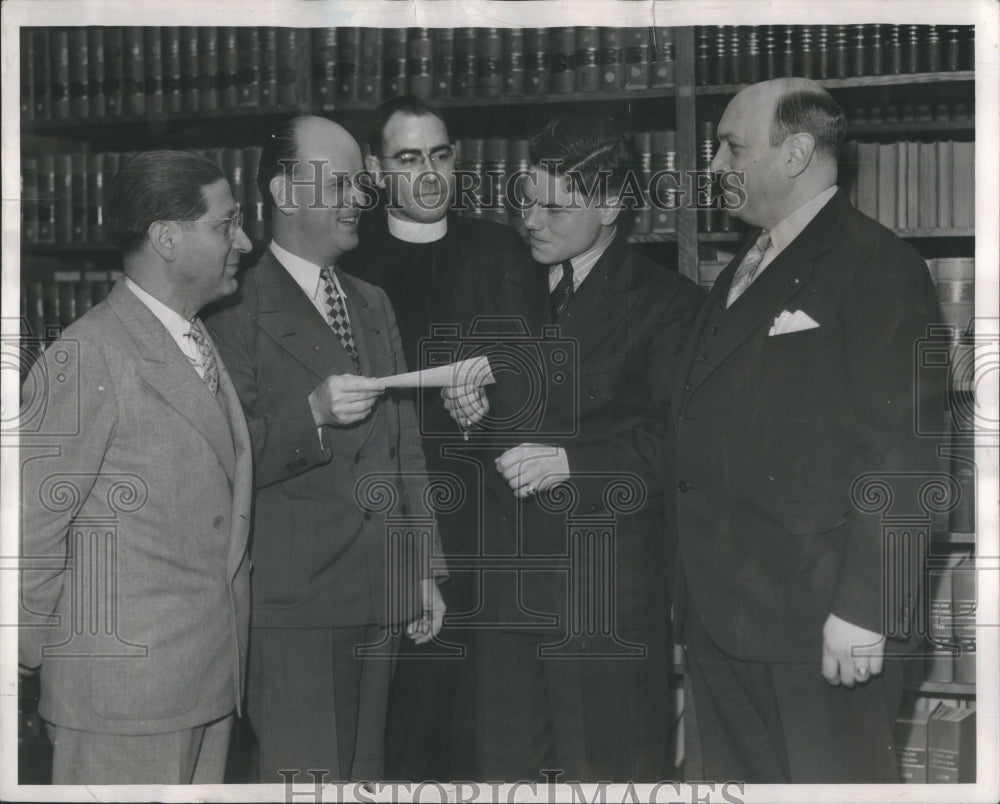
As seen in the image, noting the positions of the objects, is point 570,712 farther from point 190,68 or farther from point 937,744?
point 190,68

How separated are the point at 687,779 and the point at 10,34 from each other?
8.48 feet

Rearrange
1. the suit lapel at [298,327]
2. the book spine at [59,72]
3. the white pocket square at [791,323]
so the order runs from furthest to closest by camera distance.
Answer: the book spine at [59,72], the suit lapel at [298,327], the white pocket square at [791,323]

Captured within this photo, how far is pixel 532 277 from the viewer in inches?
106

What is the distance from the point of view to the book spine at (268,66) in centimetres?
272

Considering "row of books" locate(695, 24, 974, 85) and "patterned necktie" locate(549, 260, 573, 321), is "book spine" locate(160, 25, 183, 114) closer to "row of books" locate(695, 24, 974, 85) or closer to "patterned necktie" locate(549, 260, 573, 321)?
"patterned necktie" locate(549, 260, 573, 321)

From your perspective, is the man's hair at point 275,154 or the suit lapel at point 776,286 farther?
the man's hair at point 275,154

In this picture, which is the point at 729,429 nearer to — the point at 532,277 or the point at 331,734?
the point at 532,277

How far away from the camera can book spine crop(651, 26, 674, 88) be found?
8.84 feet

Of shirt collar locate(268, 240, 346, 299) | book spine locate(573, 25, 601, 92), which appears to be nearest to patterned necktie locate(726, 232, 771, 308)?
book spine locate(573, 25, 601, 92)

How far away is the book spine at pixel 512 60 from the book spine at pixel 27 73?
1219 mm

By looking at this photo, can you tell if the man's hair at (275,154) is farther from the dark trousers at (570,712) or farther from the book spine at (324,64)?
the dark trousers at (570,712)

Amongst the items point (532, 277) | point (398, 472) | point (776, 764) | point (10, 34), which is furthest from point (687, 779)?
point (10, 34)

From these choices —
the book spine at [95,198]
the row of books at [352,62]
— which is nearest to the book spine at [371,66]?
the row of books at [352,62]

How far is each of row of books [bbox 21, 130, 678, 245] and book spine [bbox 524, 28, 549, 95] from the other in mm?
147
